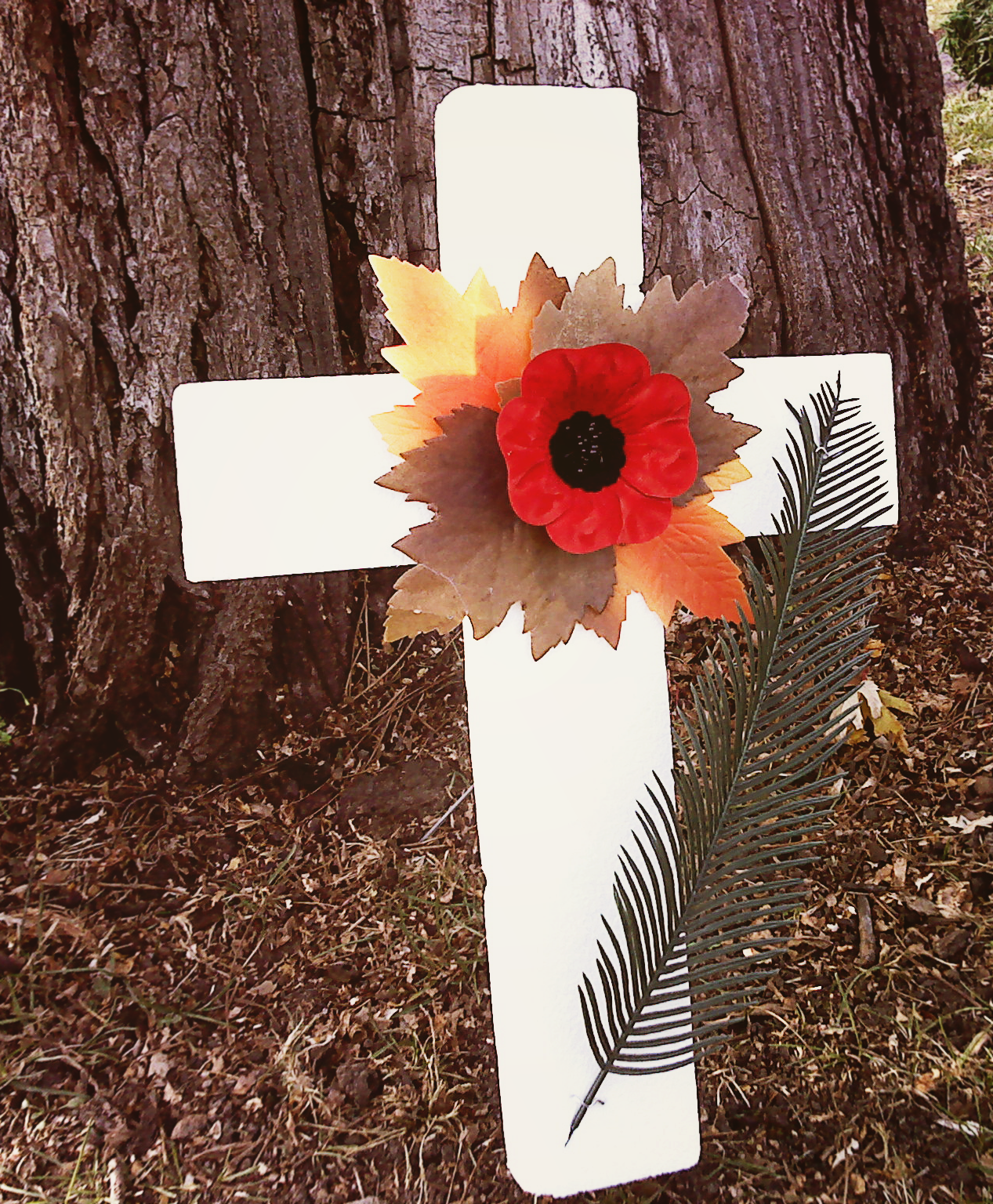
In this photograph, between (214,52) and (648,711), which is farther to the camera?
(214,52)

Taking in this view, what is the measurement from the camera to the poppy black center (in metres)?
0.66

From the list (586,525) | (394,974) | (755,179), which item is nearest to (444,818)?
(394,974)

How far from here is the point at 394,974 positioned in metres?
0.95

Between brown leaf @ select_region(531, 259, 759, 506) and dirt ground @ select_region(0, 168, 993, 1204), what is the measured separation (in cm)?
43

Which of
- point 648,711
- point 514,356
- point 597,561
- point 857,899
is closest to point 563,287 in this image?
point 514,356

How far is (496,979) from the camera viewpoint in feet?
2.42

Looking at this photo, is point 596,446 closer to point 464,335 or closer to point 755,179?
point 464,335

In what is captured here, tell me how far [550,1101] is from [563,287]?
658 mm

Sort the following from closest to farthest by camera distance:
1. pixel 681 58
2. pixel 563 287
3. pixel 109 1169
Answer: pixel 563 287
pixel 109 1169
pixel 681 58

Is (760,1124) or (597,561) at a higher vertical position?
(597,561)

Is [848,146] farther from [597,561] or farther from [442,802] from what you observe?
[442,802]

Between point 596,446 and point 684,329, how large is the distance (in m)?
0.12

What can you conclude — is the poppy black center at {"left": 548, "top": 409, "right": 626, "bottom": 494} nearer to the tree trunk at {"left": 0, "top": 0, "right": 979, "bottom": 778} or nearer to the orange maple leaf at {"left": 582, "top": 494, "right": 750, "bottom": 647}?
the orange maple leaf at {"left": 582, "top": 494, "right": 750, "bottom": 647}

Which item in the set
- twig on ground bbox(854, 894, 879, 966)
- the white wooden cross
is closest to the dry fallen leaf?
twig on ground bbox(854, 894, 879, 966)
